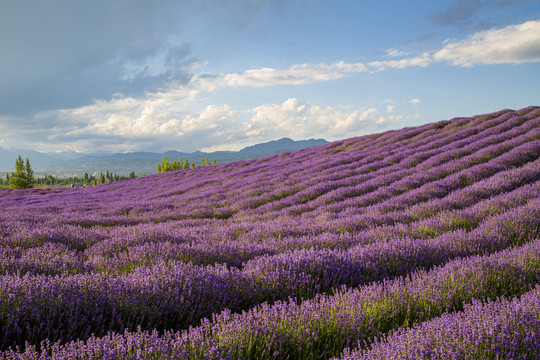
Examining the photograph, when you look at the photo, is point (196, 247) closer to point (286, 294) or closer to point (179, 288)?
point (179, 288)

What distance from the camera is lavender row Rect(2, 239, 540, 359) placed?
1925 millimetres

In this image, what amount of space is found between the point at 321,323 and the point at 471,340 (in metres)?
1.00

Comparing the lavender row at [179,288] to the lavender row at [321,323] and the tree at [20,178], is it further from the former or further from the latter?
the tree at [20,178]

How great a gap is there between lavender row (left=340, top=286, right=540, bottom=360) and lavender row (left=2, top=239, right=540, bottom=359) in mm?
188

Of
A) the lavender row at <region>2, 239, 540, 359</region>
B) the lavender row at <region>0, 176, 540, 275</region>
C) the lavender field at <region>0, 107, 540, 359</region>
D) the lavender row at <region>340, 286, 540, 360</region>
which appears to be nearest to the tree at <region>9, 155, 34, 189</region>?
the lavender field at <region>0, 107, 540, 359</region>

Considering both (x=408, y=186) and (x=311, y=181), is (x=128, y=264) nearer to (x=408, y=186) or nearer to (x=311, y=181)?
(x=408, y=186)

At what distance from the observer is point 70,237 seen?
577 cm

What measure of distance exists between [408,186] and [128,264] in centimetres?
927

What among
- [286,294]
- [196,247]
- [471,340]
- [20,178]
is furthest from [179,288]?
[20,178]

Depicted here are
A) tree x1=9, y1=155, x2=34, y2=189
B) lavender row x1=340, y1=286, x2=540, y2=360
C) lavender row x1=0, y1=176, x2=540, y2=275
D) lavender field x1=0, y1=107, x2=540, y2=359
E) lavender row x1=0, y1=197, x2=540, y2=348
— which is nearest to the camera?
lavender row x1=340, y1=286, x2=540, y2=360

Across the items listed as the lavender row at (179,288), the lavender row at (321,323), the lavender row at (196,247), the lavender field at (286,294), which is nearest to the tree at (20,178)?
the lavender field at (286,294)

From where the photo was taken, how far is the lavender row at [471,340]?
1.87m

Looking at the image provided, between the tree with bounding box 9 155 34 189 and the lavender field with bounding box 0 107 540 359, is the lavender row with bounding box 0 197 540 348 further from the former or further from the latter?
the tree with bounding box 9 155 34 189

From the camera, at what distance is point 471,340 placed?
6.44 ft
